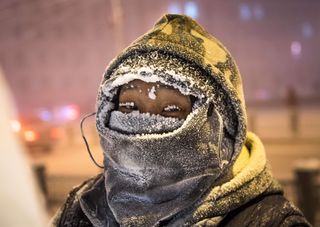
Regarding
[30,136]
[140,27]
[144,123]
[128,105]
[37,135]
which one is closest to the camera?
[144,123]

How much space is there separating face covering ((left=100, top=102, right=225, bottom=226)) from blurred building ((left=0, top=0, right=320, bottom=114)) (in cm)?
3184

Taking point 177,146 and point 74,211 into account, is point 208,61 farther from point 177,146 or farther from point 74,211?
point 74,211

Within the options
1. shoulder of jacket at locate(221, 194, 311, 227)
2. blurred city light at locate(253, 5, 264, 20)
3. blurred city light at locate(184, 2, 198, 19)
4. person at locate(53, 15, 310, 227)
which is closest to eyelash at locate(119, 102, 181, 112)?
person at locate(53, 15, 310, 227)

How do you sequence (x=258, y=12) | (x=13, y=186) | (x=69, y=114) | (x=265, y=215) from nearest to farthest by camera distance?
1. (x=13, y=186)
2. (x=265, y=215)
3. (x=69, y=114)
4. (x=258, y=12)

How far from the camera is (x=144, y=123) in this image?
68.8 inches

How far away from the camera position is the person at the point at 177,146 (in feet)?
5.35

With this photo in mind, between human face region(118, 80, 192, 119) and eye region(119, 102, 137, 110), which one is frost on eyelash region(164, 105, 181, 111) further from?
eye region(119, 102, 137, 110)

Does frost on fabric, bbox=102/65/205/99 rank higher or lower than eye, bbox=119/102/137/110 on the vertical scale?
higher

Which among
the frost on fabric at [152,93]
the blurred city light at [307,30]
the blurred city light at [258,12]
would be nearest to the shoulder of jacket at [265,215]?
the frost on fabric at [152,93]

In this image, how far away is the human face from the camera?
1766 mm

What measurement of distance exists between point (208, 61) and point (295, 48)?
120ft

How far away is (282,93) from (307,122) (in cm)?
1569

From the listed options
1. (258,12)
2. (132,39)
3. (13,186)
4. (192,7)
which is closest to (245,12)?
(258,12)

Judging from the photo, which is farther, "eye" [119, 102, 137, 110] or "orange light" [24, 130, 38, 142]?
"orange light" [24, 130, 38, 142]
